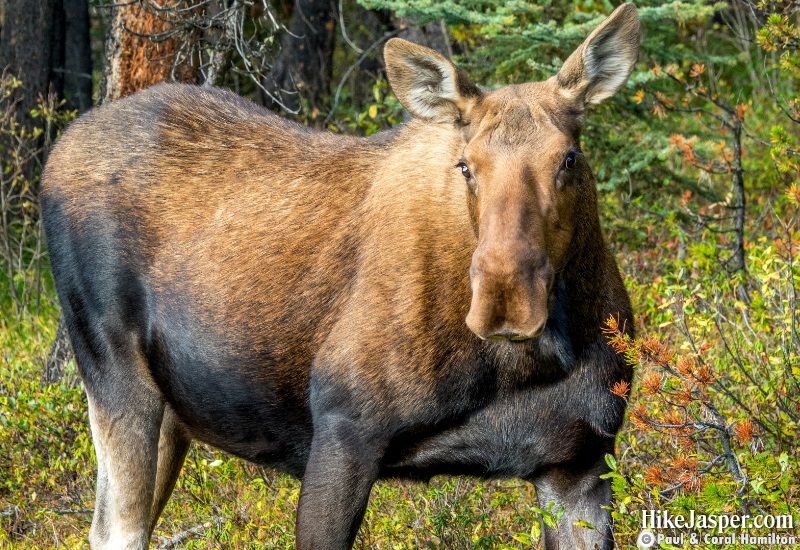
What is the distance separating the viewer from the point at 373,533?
19.6 ft

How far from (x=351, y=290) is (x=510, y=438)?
0.95 meters

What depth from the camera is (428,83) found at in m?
4.88

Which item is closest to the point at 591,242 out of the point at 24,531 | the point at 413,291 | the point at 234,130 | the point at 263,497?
the point at 413,291

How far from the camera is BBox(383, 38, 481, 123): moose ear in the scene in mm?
4742

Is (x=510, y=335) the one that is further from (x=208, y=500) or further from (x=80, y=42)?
(x=80, y=42)

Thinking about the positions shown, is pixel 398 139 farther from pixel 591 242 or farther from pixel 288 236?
pixel 591 242

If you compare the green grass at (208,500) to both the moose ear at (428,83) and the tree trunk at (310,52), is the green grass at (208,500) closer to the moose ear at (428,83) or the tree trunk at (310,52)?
the moose ear at (428,83)

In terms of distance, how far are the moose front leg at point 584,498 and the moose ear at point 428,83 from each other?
5.20ft

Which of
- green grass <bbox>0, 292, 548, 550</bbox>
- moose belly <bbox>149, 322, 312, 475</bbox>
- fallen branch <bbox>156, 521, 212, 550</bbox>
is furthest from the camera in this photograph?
fallen branch <bbox>156, 521, 212, 550</bbox>

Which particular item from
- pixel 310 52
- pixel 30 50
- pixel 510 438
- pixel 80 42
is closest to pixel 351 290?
pixel 510 438

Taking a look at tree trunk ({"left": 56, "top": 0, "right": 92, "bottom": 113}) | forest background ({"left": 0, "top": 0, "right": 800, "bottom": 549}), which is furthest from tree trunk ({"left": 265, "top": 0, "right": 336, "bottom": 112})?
tree trunk ({"left": 56, "top": 0, "right": 92, "bottom": 113})

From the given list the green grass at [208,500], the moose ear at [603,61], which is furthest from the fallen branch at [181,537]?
the moose ear at [603,61]

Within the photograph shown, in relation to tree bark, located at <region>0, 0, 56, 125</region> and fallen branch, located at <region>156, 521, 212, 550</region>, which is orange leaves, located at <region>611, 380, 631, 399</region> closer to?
fallen branch, located at <region>156, 521, 212, 550</region>

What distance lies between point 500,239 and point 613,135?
507cm
